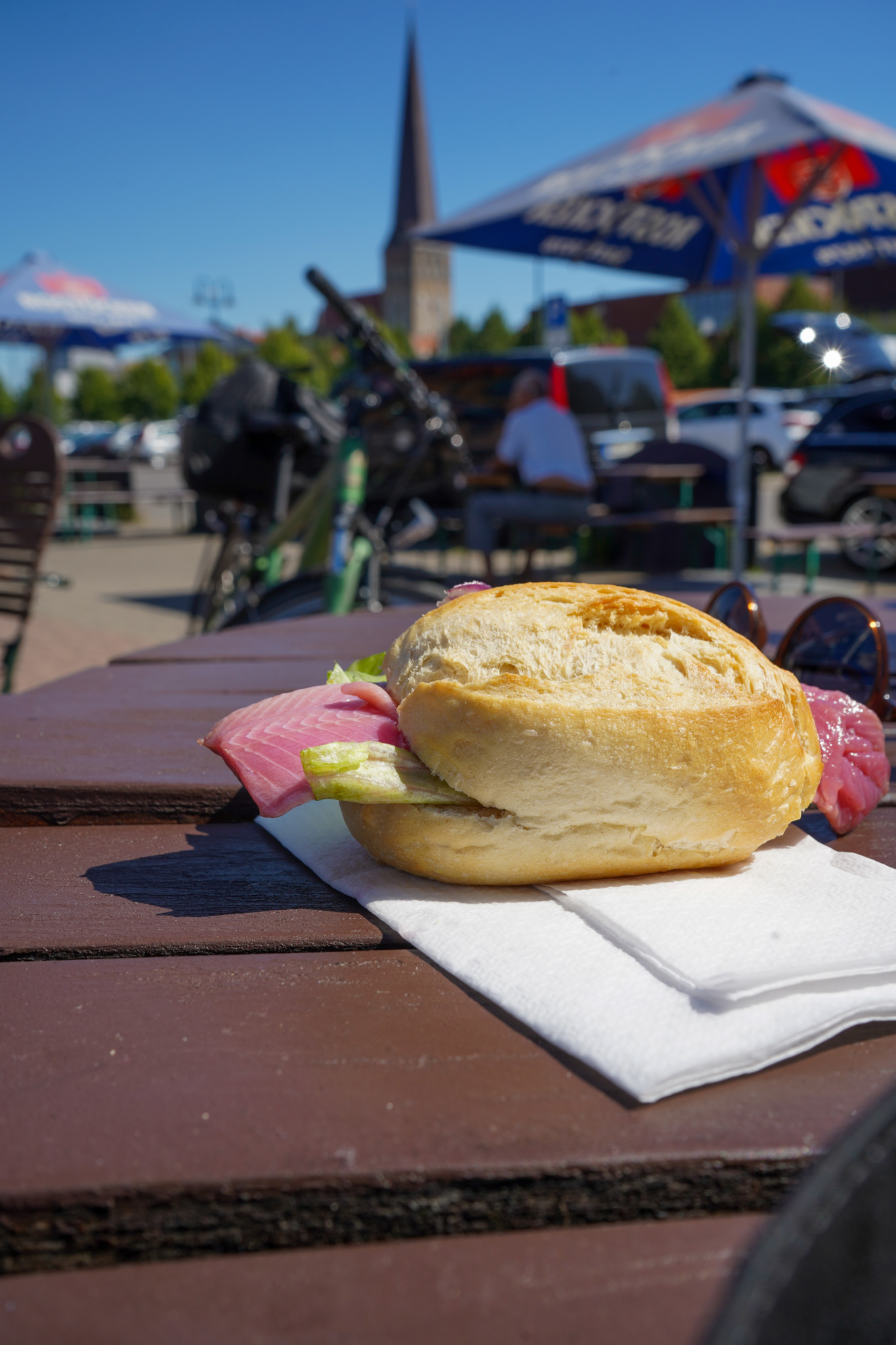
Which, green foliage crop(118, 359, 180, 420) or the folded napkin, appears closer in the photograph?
the folded napkin

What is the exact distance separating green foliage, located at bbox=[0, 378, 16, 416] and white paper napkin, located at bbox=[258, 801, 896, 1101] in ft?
123

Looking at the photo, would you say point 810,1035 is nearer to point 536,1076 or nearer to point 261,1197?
point 536,1076

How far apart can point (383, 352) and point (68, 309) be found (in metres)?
13.5

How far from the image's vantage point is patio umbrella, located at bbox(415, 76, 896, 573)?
6.67 metres

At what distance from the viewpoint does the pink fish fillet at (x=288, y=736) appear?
3.08 ft

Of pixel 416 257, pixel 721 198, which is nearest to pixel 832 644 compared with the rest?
pixel 721 198

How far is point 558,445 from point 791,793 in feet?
24.5

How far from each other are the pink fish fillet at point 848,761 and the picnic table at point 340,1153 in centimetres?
41

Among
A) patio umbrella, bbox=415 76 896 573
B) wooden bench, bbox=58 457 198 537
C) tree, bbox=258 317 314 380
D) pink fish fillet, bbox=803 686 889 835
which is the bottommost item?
pink fish fillet, bbox=803 686 889 835

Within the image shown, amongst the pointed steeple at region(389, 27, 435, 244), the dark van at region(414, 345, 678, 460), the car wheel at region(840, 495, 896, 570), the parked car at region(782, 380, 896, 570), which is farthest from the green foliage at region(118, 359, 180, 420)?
the pointed steeple at region(389, 27, 435, 244)

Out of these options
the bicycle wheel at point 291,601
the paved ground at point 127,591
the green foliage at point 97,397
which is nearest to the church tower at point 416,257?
the green foliage at point 97,397

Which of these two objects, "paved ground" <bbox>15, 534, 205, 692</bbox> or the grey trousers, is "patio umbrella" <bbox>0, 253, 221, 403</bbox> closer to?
"paved ground" <bbox>15, 534, 205, 692</bbox>

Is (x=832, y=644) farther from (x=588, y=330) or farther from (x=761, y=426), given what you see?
(x=588, y=330)

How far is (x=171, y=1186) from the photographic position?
0.53 metres
